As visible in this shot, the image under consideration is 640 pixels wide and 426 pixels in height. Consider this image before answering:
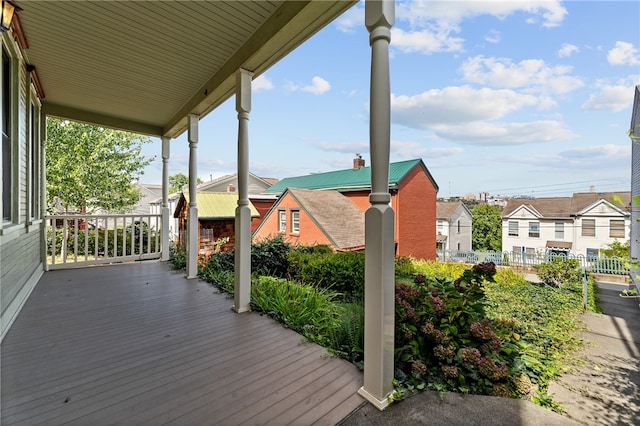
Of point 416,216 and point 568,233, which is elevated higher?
point 416,216

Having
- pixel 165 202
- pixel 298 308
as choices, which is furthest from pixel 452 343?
pixel 165 202

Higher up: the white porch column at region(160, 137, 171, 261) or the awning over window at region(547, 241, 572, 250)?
the white porch column at region(160, 137, 171, 261)

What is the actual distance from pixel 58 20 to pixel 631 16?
18.3 feet

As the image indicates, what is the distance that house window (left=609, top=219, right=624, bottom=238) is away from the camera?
17234 millimetres

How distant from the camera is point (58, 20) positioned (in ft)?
8.91

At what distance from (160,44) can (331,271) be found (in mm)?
4761

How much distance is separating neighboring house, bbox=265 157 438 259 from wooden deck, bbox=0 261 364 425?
31.4 ft

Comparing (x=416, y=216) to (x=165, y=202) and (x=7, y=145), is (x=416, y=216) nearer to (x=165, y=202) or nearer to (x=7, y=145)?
(x=165, y=202)

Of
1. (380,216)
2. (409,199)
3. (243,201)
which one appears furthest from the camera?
(409,199)

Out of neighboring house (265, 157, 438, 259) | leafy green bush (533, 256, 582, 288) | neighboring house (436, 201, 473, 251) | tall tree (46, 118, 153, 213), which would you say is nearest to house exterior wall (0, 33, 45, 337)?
tall tree (46, 118, 153, 213)

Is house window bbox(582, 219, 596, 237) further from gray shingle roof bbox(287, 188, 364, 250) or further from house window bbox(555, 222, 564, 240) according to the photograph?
gray shingle roof bbox(287, 188, 364, 250)

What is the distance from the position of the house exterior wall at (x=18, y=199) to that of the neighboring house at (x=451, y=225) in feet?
85.3

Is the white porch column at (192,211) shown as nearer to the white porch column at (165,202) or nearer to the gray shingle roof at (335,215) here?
the white porch column at (165,202)

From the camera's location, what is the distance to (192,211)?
191 inches
